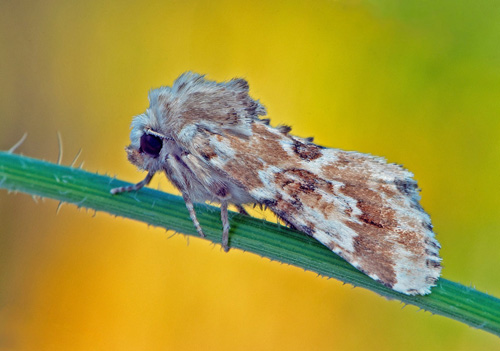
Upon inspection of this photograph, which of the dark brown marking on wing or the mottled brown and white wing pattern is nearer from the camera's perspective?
the mottled brown and white wing pattern

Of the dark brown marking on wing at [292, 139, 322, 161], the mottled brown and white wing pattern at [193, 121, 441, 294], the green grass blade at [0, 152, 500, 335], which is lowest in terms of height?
the green grass blade at [0, 152, 500, 335]

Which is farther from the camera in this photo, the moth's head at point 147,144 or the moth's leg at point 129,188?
the moth's head at point 147,144

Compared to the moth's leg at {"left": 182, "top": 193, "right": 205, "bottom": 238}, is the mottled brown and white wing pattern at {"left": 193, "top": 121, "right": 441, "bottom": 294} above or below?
above

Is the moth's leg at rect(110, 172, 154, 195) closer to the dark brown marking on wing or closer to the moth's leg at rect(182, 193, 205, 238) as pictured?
the moth's leg at rect(182, 193, 205, 238)

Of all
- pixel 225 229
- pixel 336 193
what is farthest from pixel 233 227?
pixel 336 193

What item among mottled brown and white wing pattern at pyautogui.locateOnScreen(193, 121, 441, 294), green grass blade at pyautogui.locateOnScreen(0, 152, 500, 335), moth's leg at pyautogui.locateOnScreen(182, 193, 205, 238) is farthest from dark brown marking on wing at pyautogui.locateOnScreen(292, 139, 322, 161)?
moth's leg at pyautogui.locateOnScreen(182, 193, 205, 238)

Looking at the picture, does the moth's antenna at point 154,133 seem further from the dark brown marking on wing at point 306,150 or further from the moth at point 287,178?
the dark brown marking on wing at point 306,150

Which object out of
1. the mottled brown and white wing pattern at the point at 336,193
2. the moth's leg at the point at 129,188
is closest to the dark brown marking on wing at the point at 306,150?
the mottled brown and white wing pattern at the point at 336,193

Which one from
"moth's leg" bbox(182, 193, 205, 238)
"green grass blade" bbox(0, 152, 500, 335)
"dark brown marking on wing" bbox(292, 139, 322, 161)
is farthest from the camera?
"dark brown marking on wing" bbox(292, 139, 322, 161)

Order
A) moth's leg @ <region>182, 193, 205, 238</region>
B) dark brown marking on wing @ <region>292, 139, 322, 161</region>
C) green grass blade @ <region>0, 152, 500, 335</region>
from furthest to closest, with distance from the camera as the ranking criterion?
dark brown marking on wing @ <region>292, 139, 322, 161</region>
moth's leg @ <region>182, 193, 205, 238</region>
green grass blade @ <region>0, 152, 500, 335</region>
